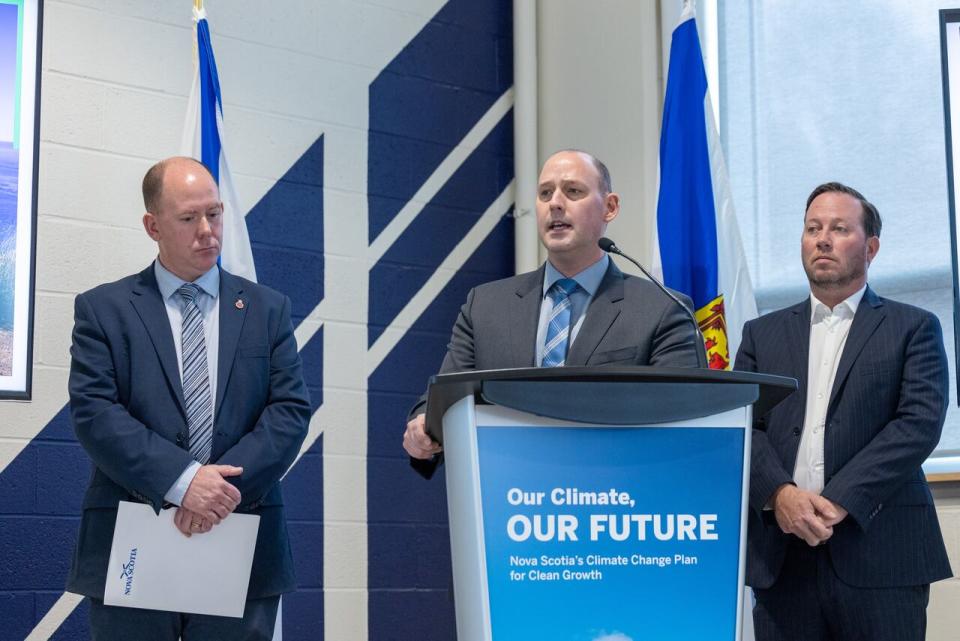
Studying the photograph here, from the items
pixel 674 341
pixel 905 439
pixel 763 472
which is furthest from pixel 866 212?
pixel 674 341

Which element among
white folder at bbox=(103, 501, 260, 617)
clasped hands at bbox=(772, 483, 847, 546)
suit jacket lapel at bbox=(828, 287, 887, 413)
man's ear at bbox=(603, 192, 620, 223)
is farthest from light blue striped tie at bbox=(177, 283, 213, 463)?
suit jacket lapel at bbox=(828, 287, 887, 413)

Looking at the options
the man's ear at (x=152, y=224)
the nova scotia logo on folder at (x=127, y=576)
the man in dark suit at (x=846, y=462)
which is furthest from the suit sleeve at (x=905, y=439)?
the man's ear at (x=152, y=224)

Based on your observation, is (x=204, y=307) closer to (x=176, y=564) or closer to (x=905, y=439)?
(x=176, y=564)

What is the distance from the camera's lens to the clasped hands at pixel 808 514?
246 cm

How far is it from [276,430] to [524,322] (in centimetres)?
60

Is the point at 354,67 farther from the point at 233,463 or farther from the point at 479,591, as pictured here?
the point at 479,591

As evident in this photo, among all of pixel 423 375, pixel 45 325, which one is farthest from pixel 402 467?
pixel 45 325

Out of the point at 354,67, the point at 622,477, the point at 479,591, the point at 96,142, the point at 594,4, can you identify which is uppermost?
the point at 594,4

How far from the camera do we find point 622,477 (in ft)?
5.24

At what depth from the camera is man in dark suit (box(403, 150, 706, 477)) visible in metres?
2.26

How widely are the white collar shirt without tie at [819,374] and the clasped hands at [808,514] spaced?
99 mm

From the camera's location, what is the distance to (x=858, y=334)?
2.70m

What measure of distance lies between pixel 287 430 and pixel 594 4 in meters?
2.59

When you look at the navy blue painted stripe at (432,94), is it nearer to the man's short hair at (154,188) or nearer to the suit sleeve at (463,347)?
the man's short hair at (154,188)
